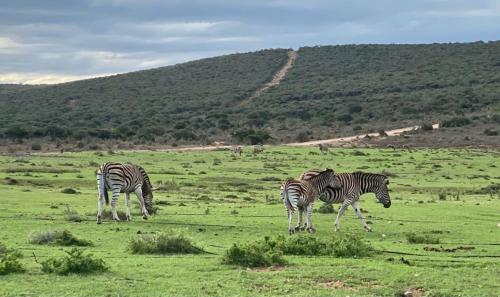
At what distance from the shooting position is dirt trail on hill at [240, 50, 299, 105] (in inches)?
4465

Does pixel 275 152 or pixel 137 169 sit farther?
pixel 275 152

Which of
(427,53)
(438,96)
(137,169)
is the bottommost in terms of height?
(137,169)

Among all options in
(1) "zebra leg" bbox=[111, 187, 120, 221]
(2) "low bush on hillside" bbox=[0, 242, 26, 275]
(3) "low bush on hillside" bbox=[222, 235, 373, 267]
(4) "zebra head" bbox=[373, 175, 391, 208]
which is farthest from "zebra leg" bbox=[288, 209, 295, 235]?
(2) "low bush on hillside" bbox=[0, 242, 26, 275]

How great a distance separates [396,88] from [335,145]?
40535 millimetres

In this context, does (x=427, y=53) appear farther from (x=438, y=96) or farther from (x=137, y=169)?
(x=137, y=169)

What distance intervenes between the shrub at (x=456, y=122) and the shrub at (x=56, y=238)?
60.5m

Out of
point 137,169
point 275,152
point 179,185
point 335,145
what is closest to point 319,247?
point 137,169

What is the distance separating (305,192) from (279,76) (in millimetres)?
109205

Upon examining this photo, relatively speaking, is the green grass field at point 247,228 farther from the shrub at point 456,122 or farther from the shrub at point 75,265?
the shrub at point 456,122

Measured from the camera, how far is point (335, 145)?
217 feet

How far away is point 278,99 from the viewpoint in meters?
105

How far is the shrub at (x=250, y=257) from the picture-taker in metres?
14.7

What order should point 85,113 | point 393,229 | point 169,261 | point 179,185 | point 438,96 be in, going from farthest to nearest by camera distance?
point 85,113, point 438,96, point 179,185, point 393,229, point 169,261

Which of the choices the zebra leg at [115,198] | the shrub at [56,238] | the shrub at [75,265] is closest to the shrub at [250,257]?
the shrub at [75,265]
